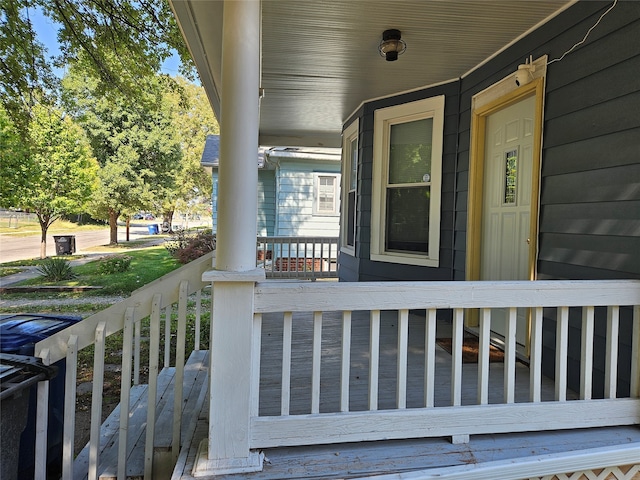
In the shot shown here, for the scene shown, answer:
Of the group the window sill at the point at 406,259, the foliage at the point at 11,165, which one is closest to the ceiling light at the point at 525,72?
the window sill at the point at 406,259

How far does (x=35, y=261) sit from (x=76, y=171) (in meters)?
2.94

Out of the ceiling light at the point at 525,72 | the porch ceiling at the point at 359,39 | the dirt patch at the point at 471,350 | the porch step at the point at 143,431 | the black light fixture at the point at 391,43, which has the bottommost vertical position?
the porch step at the point at 143,431

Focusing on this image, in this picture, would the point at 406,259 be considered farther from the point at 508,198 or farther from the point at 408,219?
the point at 508,198

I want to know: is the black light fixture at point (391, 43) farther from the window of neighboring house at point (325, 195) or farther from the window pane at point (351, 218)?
the window of neighboring house at point (325, 195)

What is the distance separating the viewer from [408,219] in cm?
432

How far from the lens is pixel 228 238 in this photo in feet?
5.49

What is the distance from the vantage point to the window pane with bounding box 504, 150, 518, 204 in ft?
10.1

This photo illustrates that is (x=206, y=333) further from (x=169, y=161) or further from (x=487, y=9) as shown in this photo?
(x=169, y=161)

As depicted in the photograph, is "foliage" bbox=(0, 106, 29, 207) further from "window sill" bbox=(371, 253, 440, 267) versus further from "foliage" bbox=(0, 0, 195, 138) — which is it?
"window sill" bbox=(371, 253, 440, 267)

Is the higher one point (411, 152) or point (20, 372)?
point (411, 152)

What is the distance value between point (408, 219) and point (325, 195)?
5589 millimetres

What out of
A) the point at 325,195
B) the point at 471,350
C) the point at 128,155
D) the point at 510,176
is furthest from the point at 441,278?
the point at 128,155

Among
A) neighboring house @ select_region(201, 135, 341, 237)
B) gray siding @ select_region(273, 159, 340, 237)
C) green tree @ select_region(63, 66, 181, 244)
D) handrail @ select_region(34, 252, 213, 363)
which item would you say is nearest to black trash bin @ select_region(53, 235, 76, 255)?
green tree @ select_region(63, 66, 181, 244)

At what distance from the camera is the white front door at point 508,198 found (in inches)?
115
